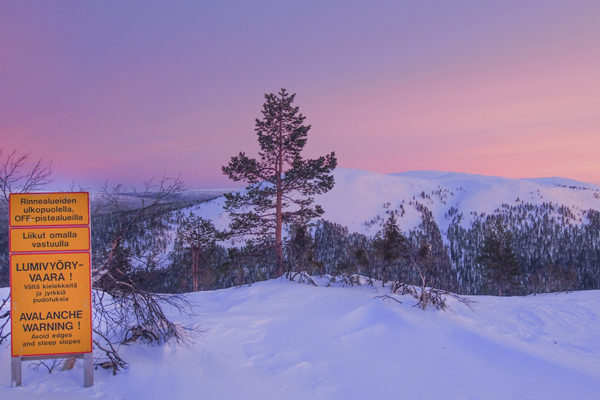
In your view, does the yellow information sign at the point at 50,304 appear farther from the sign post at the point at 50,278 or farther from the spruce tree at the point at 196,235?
the spruce tree at the point at 196,235

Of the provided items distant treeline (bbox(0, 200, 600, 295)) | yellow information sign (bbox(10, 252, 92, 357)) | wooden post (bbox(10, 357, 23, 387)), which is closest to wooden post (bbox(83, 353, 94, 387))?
yellow information sign (bbox(10, 252, 92, 357))

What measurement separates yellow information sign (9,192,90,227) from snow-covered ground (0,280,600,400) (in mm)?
2389

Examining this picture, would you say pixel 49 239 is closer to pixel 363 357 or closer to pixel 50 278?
pixel 50 278

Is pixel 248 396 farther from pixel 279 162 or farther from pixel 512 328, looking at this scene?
pixel 279 162

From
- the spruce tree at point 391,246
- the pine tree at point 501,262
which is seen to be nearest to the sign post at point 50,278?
the spruce tree at point 391,246

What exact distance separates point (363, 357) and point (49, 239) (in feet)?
19.5

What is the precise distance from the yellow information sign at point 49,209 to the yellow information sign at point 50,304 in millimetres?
497

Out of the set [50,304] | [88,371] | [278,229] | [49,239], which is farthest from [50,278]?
[278,229]

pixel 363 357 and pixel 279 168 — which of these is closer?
pixel 363 357

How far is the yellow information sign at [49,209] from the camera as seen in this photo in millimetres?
5312

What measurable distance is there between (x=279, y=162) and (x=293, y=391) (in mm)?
14063

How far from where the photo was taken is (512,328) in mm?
8938

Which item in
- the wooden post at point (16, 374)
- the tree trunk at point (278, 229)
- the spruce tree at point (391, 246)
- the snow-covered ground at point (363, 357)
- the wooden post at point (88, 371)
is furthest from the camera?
the spruce tree at point (391, 246)

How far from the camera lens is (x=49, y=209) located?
5.43 meters
